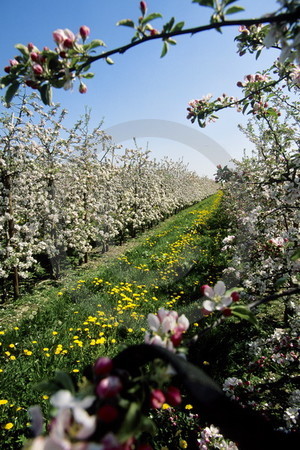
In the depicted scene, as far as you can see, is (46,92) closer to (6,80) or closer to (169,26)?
(6,80)

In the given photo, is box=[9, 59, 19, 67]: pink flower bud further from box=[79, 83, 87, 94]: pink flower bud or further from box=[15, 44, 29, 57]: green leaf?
box=[79, 83, 87, 94]: pink flower bud

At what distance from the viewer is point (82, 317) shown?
165 inches

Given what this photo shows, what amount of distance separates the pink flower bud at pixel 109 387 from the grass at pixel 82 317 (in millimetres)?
113

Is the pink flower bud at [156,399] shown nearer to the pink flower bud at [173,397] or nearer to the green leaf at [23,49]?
the pink flower bud at [173,397]

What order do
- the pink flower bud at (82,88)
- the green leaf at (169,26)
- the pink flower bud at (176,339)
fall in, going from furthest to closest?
the pink flower bud at (82,88), the green leaf at (169,26), the pink flower bud at (176,339)

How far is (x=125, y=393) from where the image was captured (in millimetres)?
545

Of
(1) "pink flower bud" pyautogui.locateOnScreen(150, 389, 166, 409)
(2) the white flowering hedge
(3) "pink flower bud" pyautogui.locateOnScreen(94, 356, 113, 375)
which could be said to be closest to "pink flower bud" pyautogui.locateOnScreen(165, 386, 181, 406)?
(1) "pink flower bud" pyautogui.locateOnScreen(150, 389, 166, 409)

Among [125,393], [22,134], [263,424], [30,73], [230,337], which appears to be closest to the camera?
[263,424]

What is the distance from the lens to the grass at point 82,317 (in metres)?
2.70

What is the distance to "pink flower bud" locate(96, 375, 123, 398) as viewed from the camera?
1.62 ft

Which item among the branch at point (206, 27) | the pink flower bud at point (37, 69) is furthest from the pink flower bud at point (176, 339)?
the pink flower bud at point (37, 69)

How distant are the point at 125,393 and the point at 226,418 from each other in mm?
208

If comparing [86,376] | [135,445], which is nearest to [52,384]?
[86,376]

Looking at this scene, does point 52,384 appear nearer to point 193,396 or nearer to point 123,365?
point 123,365
